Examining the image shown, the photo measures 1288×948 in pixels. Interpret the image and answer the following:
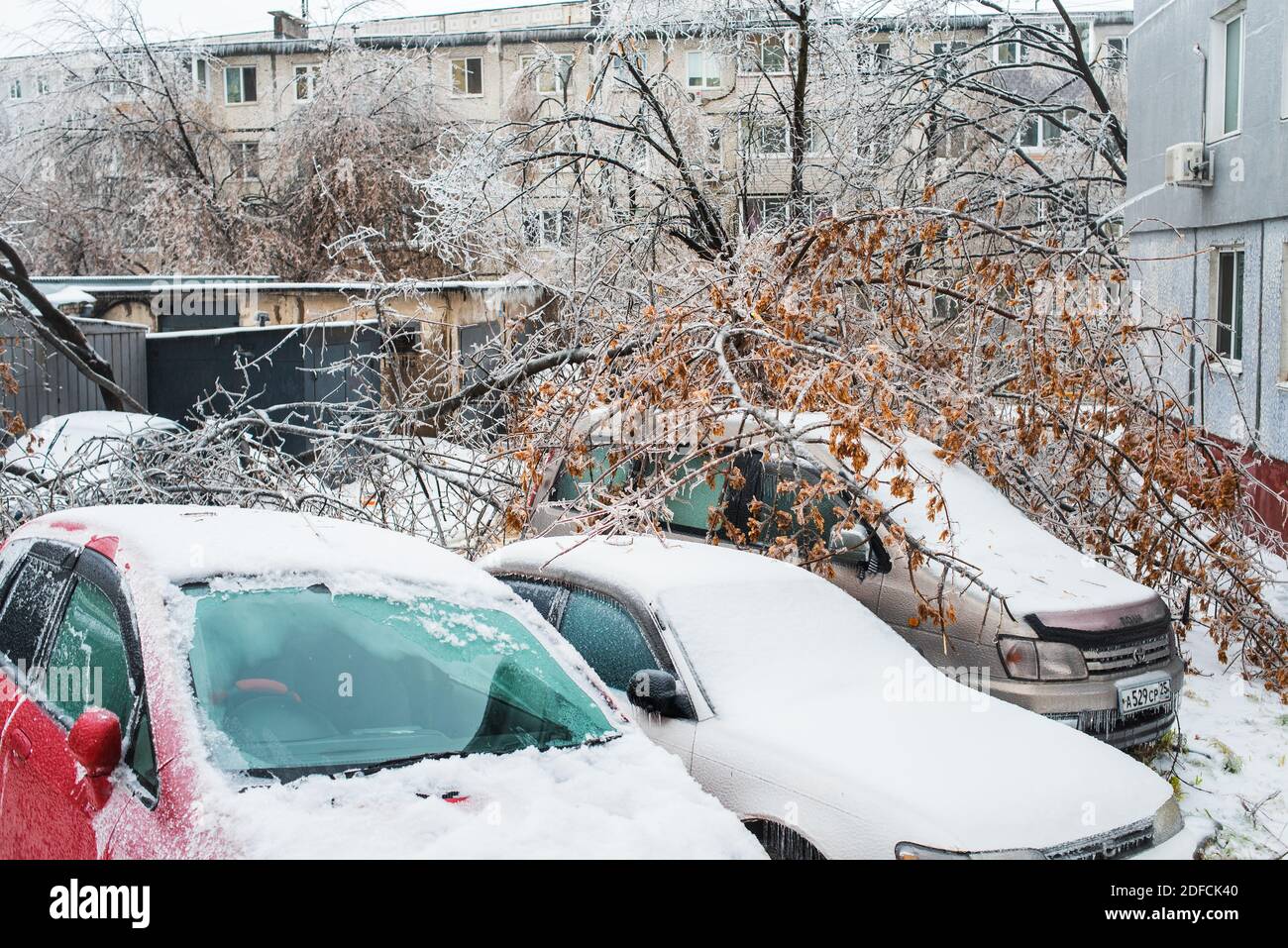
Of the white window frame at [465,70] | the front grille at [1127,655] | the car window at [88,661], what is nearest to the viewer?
the car window at [88,661]

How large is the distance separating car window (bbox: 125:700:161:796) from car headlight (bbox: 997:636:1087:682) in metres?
4.10

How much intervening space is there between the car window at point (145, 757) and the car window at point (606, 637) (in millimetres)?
2075

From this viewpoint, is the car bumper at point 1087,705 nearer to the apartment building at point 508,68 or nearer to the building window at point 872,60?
the apartment building at point 508,68

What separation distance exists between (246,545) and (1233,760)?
544cm

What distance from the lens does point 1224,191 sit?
43.7 feet

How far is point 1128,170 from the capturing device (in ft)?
54.1

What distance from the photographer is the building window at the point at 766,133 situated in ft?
43.3

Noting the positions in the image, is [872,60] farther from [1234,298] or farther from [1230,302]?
[1230,302]

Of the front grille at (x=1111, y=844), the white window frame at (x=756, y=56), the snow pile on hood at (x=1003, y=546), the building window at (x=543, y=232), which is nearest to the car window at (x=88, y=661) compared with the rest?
the front grille at (x=1111, y=844)

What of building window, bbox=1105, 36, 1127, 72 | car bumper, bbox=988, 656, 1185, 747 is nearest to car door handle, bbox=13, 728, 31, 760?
car bumper, bbox=988, 656, 1185, 747

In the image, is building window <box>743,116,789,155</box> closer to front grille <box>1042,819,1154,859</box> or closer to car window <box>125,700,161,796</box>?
front grille <box>1042,819,1154,859</box>

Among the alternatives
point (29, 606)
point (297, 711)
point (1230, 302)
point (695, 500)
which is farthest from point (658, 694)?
point (1230, 302)

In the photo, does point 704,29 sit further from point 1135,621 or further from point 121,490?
point 1135,621
